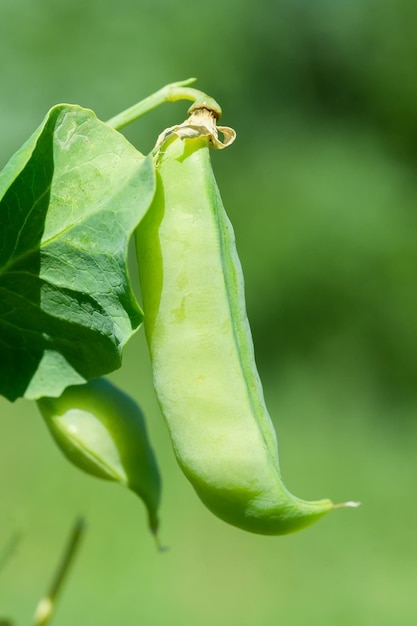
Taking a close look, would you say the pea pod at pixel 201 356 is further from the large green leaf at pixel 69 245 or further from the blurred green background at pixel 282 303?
the blurred green background at pixel 282 303

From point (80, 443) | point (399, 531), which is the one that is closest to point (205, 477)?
point (80, 443)

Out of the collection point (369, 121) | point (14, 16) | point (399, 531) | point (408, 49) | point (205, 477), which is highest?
point (14, 16)

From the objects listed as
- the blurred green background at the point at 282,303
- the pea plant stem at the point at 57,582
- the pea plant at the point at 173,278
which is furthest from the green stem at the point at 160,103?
the blurred green background at the point at 282,303

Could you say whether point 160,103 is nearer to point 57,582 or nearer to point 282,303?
point 57,582

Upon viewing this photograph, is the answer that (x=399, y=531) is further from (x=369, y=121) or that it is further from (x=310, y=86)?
(x=310, y=86)

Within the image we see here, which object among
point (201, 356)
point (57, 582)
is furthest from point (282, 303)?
point (201, 356)

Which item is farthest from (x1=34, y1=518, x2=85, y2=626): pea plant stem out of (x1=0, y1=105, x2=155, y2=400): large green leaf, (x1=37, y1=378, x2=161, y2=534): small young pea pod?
(x1=0, y1=105, x2=155, y2=400): large green leaf

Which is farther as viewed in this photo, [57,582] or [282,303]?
[282,303]
